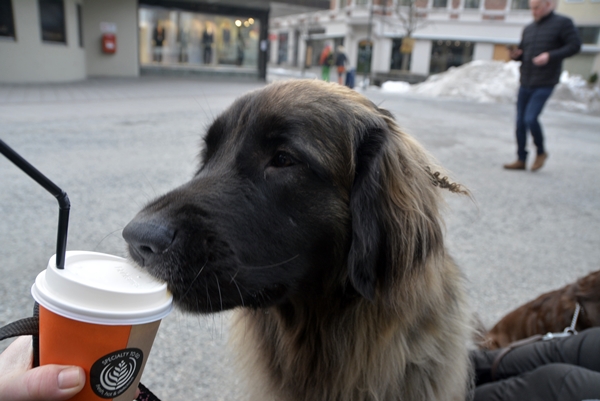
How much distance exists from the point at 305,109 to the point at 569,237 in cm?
449

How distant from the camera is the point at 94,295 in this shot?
3.43ft

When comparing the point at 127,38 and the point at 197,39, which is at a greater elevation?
the point at 197,39

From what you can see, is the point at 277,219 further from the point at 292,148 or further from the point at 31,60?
the point at 31,60

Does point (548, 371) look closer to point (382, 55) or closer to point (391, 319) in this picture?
point (391, 319)

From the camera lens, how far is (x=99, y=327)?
1062mm

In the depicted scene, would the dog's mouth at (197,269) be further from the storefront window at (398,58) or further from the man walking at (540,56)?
the storefront window at (398,58)

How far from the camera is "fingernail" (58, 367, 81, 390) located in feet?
3.50

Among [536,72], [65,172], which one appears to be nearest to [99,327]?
[65,172]

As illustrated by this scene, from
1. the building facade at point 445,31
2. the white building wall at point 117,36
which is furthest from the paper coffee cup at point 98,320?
the building facade at point 445,31

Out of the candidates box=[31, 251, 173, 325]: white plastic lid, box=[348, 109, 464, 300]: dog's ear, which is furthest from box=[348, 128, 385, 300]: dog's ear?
box=[31, 251, 173, 325]: white plastic lid

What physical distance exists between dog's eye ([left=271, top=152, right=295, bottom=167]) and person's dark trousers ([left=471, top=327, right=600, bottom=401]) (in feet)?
5.11

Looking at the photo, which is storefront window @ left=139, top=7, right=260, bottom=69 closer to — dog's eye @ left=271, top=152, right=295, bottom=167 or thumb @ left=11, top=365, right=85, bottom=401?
dog's eye @ left=271, top=152, right=295, bottom=167

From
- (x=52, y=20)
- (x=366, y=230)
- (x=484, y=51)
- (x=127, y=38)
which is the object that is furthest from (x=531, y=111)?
(x=484, y=51)

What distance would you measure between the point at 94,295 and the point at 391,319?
129 centimetres
